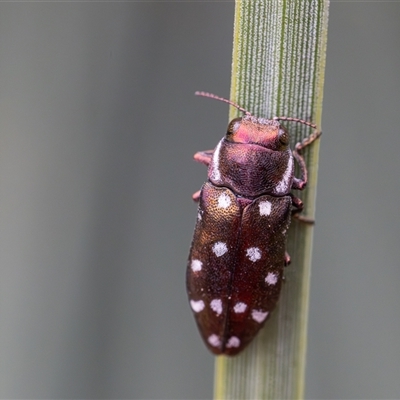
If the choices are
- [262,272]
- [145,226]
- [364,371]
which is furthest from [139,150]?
[364,371]

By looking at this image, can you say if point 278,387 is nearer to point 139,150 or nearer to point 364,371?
point 364,371

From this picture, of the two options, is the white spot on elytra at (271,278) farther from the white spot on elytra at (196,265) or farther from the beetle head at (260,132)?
the beetle head at (260,132)

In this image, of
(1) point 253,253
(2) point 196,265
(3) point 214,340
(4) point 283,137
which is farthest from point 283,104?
(3) point 214,340

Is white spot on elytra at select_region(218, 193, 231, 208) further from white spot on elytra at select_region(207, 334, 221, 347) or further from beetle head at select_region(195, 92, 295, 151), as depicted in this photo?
white spot on elytra at select_region(207, 334, 221, 347)

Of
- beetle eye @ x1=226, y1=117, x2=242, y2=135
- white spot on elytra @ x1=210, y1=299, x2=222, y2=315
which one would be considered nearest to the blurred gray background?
white spot on elytra @ x1=210, y1=299, x2=222, y2=315

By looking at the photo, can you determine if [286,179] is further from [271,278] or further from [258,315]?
[258,315]
